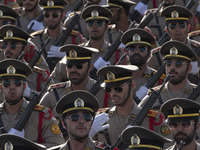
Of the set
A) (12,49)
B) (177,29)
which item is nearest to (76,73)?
(12,49)

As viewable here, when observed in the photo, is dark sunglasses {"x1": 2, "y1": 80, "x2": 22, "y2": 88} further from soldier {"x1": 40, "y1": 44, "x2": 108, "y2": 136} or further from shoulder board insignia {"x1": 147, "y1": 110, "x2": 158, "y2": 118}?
shoulder board insignia {"x1": 147, "y1": 110, "x2": 158, "y2": 118}

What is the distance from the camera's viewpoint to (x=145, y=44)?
59.3 ft

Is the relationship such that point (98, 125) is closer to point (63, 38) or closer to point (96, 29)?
point (96, 29)

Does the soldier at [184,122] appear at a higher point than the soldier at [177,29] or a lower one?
lower

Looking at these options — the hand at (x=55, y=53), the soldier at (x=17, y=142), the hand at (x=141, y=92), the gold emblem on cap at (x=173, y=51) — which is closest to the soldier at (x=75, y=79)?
the hand at (x=141, y=92)

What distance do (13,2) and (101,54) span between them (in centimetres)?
628

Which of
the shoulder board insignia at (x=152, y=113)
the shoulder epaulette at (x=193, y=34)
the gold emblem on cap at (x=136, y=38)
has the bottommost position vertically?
Result: the shoulder board insignia at (x=152, y=113)

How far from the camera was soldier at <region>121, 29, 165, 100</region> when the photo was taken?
17875mm

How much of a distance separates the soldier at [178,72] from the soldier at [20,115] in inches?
86.0

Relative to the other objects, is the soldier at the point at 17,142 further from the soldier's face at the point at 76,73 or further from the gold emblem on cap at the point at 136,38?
the gold emblem on cap at the point at 136,38

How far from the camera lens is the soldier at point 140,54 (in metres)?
17.9

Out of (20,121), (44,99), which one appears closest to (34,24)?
(44,99)

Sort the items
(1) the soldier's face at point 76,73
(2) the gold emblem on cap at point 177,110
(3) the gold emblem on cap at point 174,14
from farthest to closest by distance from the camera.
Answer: (3) the gold emblem on cap at point 174,14, (1) the soldier's face at point 76,73, (2) the gold emblem on cap at point 177,110

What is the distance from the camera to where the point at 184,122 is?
13.7m
